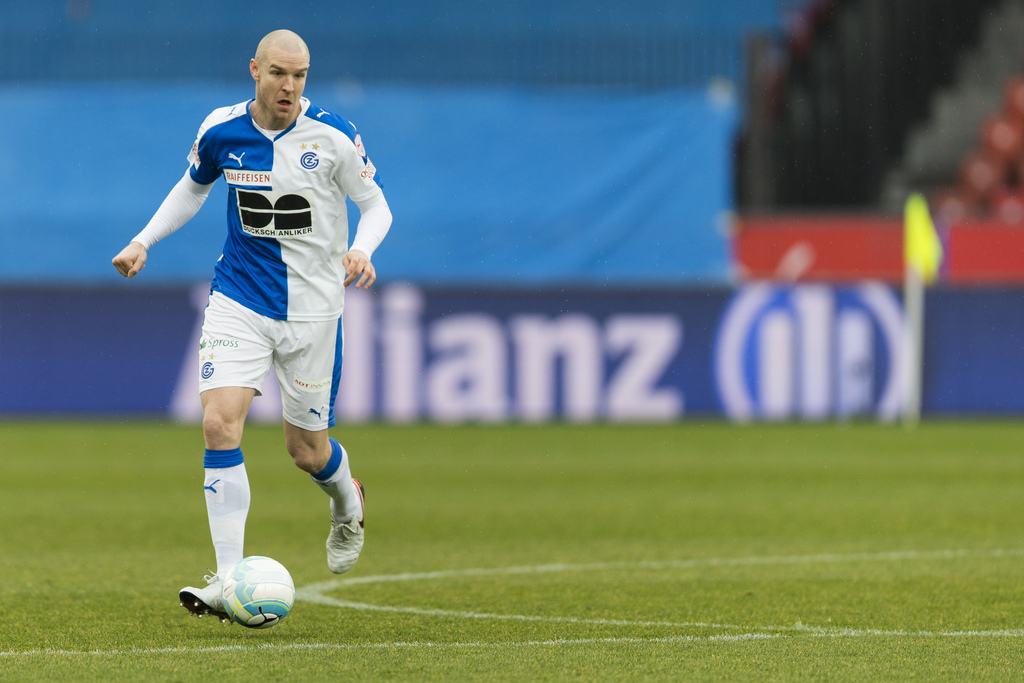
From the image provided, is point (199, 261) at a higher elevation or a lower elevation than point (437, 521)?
higher

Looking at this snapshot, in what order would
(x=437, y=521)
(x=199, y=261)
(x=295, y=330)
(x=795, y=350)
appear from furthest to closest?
(x=199, y=261) → (x=795, y=350) → (x=437, y=521) → (x=295, y=330)

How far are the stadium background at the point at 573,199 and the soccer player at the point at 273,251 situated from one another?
978 cm

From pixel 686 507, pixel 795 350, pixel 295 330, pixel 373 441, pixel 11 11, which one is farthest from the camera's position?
pixel 11 11

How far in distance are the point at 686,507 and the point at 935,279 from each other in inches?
392

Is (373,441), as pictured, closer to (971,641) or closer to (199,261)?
(199,261)

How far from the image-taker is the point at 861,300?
16.5 m

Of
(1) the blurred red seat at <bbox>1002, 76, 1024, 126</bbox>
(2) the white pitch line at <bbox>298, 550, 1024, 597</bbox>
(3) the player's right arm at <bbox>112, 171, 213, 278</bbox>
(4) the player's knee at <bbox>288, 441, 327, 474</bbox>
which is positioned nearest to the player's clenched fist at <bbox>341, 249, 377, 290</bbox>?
(3) the player's right arm at <bbox>112, 171, 213, 278</bbox>

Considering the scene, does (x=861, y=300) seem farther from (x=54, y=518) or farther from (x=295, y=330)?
(x=295, y=330)

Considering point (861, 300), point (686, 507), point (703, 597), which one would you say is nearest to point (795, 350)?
point (861, 300)

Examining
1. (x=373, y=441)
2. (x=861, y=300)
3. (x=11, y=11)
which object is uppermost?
(x=11, y=11)

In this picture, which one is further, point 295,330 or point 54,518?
point 54,518

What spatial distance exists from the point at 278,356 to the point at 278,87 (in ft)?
3.44

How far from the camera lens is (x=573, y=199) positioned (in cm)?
1877

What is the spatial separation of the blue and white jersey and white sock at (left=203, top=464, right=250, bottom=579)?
2.19 ft
